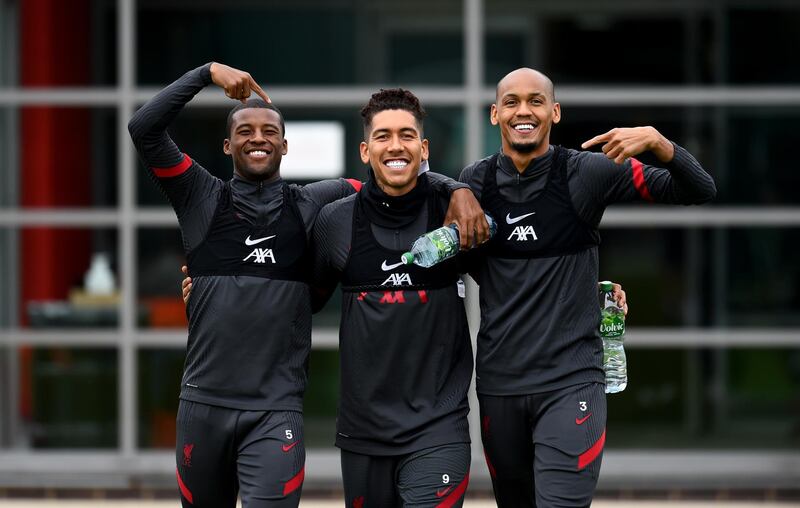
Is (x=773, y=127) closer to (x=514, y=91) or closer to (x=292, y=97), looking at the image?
(x=292, y=97)

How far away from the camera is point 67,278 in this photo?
1075 cm

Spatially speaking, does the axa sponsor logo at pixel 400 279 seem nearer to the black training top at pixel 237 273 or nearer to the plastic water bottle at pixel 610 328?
the black training top at pixel 237 273

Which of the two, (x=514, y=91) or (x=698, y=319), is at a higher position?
(x=514, y=91)

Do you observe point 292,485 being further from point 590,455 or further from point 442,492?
point 590,455

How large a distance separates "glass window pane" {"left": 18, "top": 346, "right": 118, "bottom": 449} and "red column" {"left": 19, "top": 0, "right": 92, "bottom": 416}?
45mm

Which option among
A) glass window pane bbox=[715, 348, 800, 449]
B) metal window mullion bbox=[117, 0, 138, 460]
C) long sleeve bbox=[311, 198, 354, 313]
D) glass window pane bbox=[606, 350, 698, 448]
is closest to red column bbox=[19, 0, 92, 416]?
metal window mullion bbox=[117, 0, 138, 460]

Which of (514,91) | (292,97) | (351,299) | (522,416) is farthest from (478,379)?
(292,97)

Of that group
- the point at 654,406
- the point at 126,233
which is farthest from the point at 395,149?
the point at 654,406

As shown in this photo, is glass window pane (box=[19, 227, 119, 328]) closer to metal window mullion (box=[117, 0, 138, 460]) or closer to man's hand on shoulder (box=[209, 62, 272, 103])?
metal window mullion (box=[117, 0, 138, 460])

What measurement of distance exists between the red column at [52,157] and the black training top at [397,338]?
5069 millimetres

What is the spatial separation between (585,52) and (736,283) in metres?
2.01

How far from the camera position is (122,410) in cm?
1045

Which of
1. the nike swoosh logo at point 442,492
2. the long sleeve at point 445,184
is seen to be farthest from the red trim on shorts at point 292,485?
the long sleeve at point 445,184

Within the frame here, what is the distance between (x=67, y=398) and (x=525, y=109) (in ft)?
18.9
